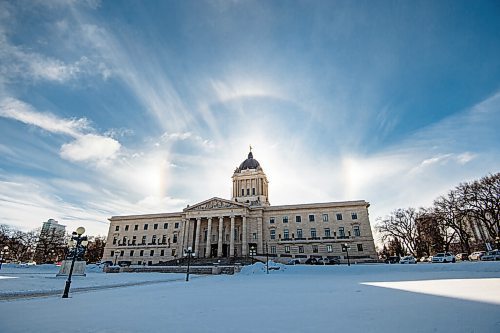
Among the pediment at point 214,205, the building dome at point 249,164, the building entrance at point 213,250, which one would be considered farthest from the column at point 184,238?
the building dome at point 249,164

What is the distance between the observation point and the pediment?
5578 cm

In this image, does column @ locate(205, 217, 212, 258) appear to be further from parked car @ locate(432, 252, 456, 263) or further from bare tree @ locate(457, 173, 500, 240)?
bare tree @ locate(457, 173, 500, 240)

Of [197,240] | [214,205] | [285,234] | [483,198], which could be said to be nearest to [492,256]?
[483,198]

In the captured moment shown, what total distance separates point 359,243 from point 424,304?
47719mm

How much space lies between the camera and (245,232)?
5359 cm

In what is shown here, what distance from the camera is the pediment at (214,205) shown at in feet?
183

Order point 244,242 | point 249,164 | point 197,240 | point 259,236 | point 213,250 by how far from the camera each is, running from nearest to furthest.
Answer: point 244,242 → point 259,236 → point 197,240 → point 213,250 → point 249,164

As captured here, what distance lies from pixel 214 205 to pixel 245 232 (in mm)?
9194

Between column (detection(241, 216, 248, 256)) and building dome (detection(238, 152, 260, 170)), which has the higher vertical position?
building dome (detection(238, 152, 260, 170))

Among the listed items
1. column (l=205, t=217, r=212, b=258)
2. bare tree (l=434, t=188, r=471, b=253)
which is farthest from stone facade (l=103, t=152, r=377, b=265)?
bare tree (l=434, t=188, r=471, b=253)

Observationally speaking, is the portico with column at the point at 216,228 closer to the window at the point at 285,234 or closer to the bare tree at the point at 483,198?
the window at the point at 285,234

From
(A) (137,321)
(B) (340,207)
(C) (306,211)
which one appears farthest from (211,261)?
(A) (137,321)

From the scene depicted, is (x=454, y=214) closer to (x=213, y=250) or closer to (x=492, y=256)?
(x=492, y=256)

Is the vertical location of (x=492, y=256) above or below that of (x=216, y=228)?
below
